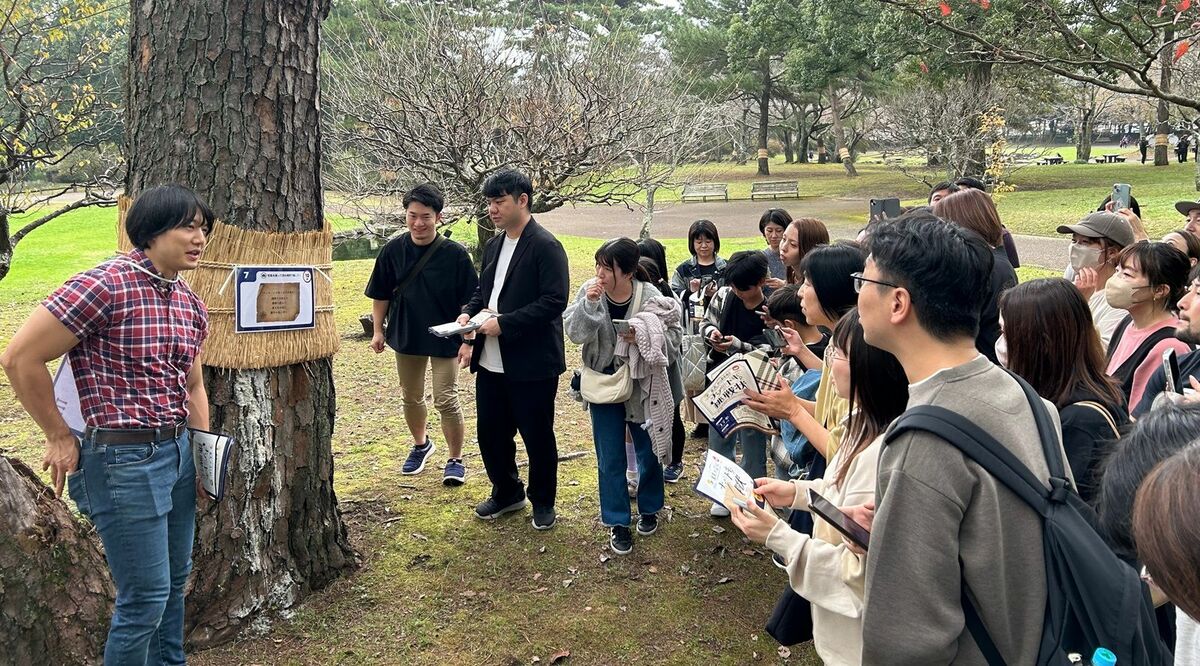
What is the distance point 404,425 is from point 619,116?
675cm

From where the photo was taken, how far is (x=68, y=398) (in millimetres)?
2469

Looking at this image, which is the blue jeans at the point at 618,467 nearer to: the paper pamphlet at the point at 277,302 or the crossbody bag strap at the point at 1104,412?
the paper pamphlet at the point at 277,302

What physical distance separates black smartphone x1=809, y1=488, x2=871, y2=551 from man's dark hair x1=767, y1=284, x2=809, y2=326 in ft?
5.96

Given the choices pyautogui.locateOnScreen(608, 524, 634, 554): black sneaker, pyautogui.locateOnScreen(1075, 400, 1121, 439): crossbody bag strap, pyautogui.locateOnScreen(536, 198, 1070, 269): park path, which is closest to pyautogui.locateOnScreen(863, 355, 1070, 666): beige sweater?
pyautogui.locateOnScreen(1075, 400, 1121, 439): crossbody bag strap

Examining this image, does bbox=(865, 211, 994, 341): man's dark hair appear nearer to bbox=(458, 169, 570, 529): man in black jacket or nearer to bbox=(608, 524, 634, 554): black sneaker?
bbox=(458, 169, 570, 529): man in black jacket

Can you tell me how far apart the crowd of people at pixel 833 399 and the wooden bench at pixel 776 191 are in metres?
27.1

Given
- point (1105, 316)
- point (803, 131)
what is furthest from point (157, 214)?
point (803, 131)

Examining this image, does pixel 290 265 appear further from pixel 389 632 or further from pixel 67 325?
pixel 389 632

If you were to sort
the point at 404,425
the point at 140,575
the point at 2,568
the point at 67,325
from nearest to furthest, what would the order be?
the point at 67,325
the point at 140,575
the point at 2,568
the point at 404,425

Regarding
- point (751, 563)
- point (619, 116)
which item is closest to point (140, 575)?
point (751, 563)

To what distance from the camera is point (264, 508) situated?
3416 millimetres

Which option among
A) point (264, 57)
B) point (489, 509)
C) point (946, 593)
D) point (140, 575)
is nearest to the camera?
point (946, 593)

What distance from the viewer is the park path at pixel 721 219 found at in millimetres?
20298

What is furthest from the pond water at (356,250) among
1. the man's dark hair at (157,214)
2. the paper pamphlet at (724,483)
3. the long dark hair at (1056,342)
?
the long dark hair at (1056,342)
